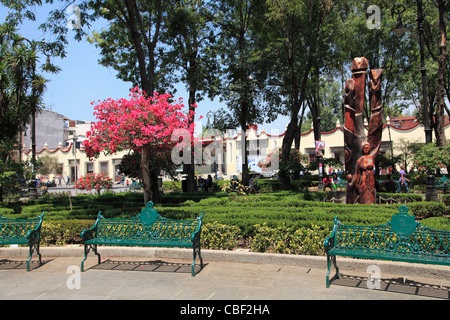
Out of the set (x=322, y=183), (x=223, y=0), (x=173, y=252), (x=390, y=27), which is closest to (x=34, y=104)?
(x=173, y=252)

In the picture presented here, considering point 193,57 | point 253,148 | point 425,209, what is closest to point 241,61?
point 193,57

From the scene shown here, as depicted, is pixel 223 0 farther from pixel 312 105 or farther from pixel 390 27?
pixel 312 105

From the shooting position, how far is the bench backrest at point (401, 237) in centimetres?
538

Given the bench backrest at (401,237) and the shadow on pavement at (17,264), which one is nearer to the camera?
the bench backrest at (401,237)

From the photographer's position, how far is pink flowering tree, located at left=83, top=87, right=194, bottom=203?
934cm

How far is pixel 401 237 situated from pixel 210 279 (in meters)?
2.90

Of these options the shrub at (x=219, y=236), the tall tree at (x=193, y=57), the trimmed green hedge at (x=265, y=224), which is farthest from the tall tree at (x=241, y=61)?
the shrub at (x=219, y=236)

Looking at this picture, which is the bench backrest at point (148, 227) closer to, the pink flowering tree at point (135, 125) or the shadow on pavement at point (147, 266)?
the shadow on pavement at point (147, 266)

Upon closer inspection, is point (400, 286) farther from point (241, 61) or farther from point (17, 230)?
point (241, 61)

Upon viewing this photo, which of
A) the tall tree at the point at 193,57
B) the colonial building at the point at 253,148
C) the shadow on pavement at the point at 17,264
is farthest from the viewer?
the colonial building at the point at 253,148

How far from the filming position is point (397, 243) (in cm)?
557

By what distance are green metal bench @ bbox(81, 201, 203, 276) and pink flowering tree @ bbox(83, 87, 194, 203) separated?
2620 mm

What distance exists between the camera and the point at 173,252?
7.17 meters

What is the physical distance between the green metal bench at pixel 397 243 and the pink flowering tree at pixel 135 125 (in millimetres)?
5217
